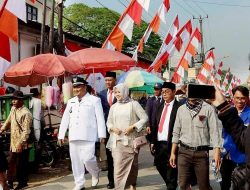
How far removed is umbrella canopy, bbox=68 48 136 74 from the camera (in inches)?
382

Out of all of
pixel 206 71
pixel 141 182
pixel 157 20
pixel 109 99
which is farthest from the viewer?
pixel 206 71

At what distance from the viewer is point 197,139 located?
5.55m

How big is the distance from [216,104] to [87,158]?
15.1ft

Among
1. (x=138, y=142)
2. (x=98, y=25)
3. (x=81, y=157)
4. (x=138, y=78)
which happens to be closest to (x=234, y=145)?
(x=138, y=142)

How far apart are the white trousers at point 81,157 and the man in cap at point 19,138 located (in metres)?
0.92

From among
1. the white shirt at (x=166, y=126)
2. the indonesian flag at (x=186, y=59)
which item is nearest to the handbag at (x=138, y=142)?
the white shirt at (x=166, y=126)

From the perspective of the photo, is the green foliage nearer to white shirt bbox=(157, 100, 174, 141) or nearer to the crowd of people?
the crowd of people

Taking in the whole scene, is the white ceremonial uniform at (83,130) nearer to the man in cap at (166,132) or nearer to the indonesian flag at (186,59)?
the man in cap at (166,132)

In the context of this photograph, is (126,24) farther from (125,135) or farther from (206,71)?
(206,71)

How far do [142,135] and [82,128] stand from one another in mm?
1159

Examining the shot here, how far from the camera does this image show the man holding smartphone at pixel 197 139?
5535 mm

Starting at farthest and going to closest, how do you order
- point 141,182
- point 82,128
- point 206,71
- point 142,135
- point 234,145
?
point 206,71 → point 141,182 → point 82,128 → point 142,135 → point 234,145

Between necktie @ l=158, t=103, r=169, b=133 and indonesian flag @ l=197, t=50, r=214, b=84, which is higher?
indonesian flag @ l=197, t=50, r=214, b=84

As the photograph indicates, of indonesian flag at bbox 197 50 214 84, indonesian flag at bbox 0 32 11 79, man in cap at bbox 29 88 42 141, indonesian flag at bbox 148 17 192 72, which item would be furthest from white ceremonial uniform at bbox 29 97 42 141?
indonesian flag at bbox 197 50 214 84
